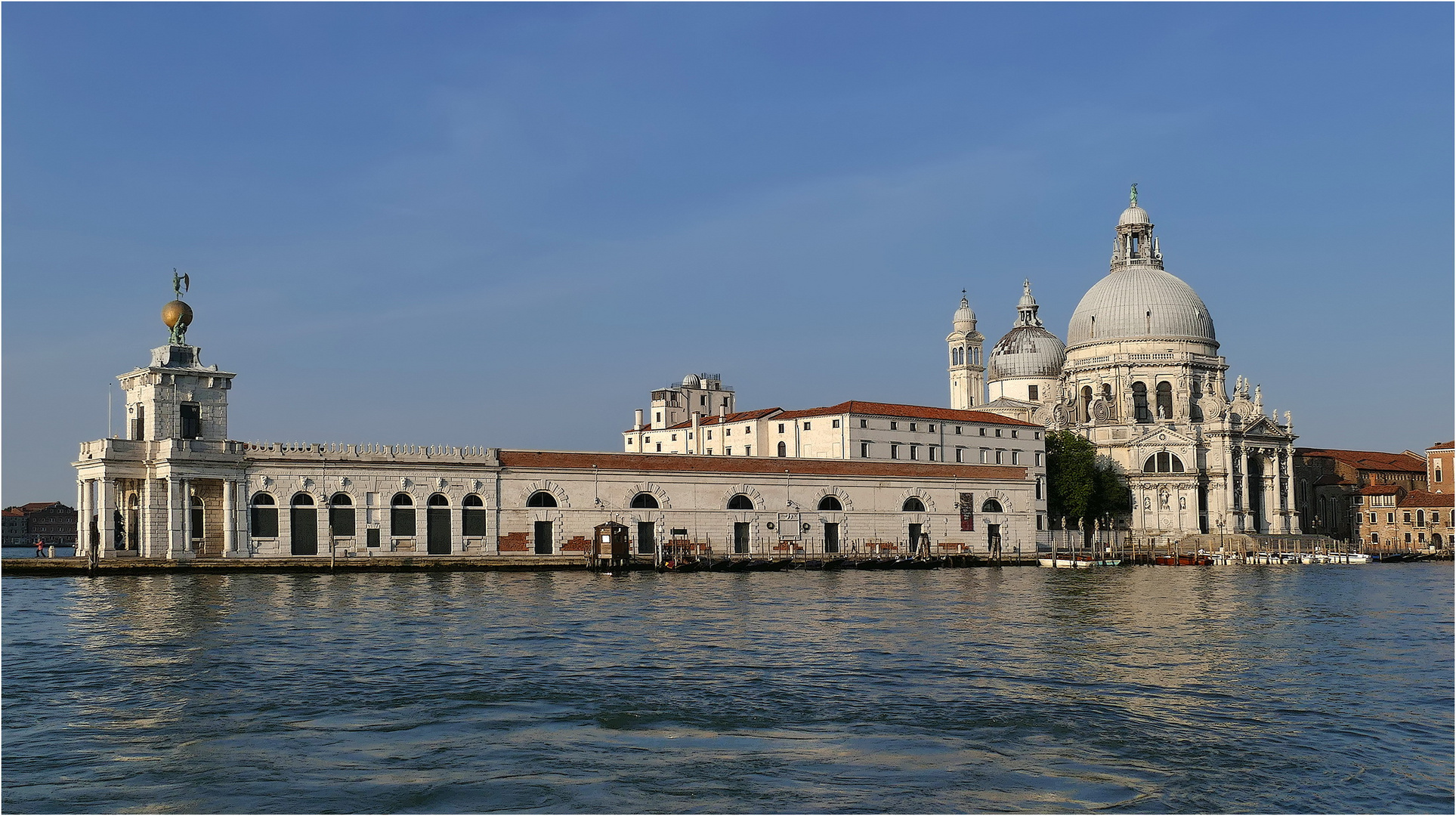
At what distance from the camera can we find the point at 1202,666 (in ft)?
76.2

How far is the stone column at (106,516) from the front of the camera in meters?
51.2

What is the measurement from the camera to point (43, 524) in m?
158

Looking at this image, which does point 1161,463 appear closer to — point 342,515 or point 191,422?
point 342,515

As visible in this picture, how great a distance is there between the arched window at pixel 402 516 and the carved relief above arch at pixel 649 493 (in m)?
8.93

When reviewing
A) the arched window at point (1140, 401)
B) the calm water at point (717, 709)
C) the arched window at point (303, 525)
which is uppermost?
the arched window at point (1140, 401)

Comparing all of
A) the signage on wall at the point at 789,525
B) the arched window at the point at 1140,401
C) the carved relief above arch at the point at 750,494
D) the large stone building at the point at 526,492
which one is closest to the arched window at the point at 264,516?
the large stone building at the point at 526,492

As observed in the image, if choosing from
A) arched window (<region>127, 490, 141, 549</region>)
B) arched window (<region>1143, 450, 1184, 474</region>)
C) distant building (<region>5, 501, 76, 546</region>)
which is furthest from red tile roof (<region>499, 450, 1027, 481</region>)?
distant building (<region>5, 501, 76, 546</region>)

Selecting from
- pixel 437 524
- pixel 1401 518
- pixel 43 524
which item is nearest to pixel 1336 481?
pixel 1401 518

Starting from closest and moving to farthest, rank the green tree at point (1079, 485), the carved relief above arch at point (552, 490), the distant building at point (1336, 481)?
the carved relief above arch at point (552, 490), the green tree at point (1079, 485), the distant building at point (1336, 481)

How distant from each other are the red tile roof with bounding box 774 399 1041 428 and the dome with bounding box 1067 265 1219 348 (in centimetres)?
1692

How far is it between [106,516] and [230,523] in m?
4.20

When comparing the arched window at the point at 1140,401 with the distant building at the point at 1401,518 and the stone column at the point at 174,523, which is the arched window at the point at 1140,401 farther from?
the stone column at the point at 174,523

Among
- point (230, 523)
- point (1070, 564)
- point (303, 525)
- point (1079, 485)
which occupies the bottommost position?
point (1070, 564)

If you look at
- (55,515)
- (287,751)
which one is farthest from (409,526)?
(55,515)
